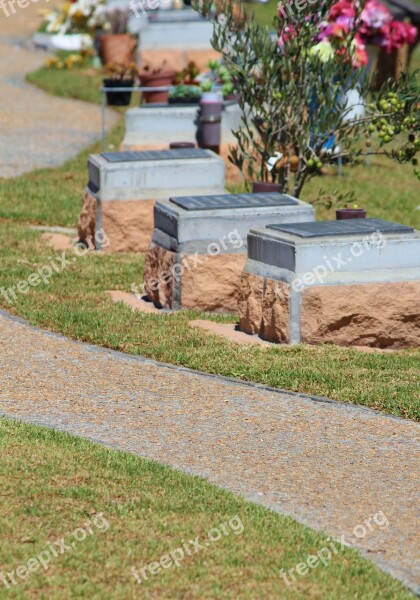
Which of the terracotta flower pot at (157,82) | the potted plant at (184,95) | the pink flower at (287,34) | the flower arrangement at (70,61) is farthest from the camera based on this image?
the flower arrangement at (70,61)

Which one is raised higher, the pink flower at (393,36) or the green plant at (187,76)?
the pink flower at (393,36)

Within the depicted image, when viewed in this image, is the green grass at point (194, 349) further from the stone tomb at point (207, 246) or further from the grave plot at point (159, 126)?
the grave plot at point (159, 126)

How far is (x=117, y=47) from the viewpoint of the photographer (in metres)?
26.0

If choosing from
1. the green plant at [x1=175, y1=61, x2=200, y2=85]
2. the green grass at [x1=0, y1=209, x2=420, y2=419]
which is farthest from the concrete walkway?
the green grass at [x1=0, y1=209, x2=420, y2=419]

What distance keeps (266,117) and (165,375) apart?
4188 mm

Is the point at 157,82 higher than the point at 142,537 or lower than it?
lower

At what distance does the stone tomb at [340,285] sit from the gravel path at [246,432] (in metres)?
1.09

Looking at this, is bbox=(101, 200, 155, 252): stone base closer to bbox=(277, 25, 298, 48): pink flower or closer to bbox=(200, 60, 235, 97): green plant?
bbox=(277, 25, 298, 48): pink flower

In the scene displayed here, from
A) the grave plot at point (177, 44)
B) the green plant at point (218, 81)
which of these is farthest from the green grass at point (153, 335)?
the grave plot at point (177, 44)

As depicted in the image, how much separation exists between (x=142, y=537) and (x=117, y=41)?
21327 millimetres

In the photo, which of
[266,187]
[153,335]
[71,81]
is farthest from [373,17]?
[153,335]

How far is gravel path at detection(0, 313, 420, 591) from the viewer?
243 inches

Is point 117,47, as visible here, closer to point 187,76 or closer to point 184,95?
point 187,76

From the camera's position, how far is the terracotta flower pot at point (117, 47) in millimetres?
25938
